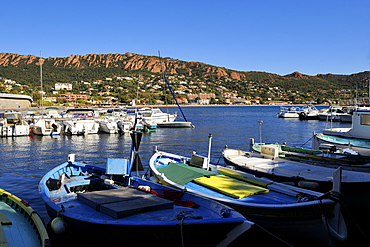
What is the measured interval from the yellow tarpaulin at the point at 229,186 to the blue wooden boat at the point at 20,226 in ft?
18.2

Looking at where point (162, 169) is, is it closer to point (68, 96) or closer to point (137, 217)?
point (137, 217)

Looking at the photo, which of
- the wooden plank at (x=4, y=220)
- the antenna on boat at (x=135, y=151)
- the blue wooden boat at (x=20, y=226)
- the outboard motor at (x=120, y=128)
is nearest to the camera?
the blue wooden boat at (x=20, y=226)

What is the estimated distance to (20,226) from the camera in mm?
8797

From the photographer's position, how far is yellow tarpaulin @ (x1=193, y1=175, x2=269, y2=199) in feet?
36.0

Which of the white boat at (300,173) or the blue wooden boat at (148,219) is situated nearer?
the blue wooden boat at (148,219)

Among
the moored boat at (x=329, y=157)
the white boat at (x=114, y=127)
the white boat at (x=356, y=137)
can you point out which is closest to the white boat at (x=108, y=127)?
the white boat at (x=114, y=127)

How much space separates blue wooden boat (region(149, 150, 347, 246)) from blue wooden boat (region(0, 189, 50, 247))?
428cm

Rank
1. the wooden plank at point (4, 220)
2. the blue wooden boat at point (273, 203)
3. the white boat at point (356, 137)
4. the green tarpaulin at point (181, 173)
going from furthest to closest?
1. the white boat at point (356, 137)
2. the green tarpaulin at point (181, 173)
3. the blue wooden boat at point (273, 203)
4. the wooden plank at point (4, 220)

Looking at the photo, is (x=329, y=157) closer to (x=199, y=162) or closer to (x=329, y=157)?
(x=329, y=157)

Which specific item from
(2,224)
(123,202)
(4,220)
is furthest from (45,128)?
(123,202)

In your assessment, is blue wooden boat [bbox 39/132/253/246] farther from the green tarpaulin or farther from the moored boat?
the moored boat

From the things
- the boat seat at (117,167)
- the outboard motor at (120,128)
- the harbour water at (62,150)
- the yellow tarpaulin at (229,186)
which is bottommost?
the harbour water at (62,150)

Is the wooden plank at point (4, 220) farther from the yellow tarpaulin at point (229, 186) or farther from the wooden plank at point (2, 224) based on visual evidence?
the yellow tarpaulin at point (229, 186)

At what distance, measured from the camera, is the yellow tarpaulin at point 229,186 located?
1098cm
